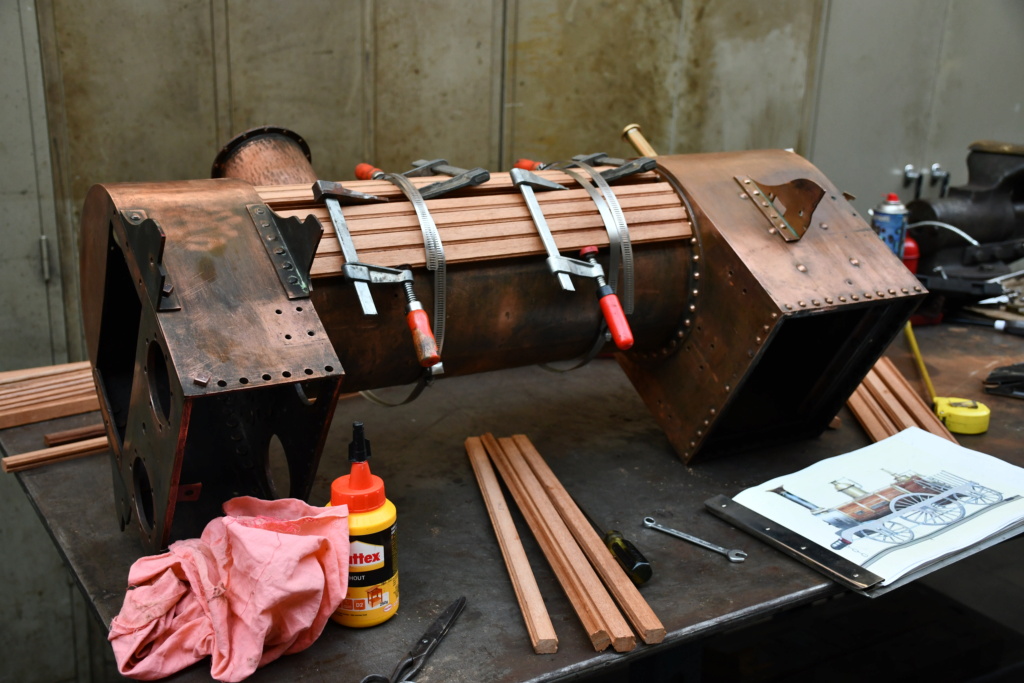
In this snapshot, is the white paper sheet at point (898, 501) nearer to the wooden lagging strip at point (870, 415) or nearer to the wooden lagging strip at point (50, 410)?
the wooden lagging strip at point (870, 415)

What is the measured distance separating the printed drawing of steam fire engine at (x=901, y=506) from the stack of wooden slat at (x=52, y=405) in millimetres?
1579

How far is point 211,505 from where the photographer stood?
1.69 m

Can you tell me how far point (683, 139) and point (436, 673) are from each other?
306 cm

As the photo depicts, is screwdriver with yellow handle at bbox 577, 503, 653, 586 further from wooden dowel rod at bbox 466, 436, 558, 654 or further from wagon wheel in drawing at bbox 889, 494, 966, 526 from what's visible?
wagon wheel in drawing at bbox 889, 494, 966, 526

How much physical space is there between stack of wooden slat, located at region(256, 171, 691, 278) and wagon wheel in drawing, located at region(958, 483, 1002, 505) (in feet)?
2.65

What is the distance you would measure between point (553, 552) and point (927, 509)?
78 cm

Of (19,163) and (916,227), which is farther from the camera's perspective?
(916,227)

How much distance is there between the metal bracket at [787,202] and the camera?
1.97 m

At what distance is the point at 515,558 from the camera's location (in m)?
1.64

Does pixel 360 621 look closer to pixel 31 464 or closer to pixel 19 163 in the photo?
pixel 31 464

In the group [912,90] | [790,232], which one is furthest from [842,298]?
[912,90]

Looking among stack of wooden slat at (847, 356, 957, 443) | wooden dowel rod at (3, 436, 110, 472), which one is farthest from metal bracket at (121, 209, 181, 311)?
stack of wooden slat at (847, 356, 957, 443)

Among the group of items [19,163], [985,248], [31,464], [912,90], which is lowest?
[31,464]

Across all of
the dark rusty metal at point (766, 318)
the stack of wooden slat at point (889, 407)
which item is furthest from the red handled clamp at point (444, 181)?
the stack of wooden slat at point (889, 407)
